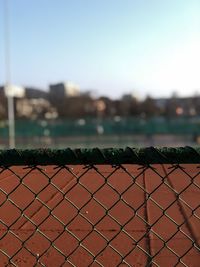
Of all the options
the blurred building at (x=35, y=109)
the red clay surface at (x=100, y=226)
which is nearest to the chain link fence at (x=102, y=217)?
the red clay surface at (x=100, y=226)

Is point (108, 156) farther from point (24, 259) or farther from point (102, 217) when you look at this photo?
point (24, 259)

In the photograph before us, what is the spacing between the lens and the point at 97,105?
10256 cm

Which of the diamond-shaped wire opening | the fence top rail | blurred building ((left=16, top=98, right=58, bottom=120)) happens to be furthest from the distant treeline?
the fence top rail

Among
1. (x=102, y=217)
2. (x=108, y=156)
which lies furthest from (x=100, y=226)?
(x=108, y=156)

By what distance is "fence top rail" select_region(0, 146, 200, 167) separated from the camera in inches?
81.5

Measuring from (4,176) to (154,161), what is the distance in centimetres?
286

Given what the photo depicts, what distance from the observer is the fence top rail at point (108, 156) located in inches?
81.5

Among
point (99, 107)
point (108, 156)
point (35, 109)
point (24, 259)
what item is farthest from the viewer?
point (99, 107)

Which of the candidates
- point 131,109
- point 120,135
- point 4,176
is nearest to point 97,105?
point 131,109

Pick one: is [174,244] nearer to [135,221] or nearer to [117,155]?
[135,221]

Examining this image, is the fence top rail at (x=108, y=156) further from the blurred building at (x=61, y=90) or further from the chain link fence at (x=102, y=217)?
the blurred building at (x=61, y=90)

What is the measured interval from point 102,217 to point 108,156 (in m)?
1.03

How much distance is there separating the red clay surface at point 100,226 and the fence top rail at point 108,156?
95mm

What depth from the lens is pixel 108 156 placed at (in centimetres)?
208
